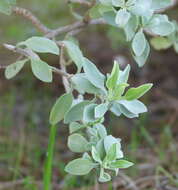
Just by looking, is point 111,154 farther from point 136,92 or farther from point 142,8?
point 142,8

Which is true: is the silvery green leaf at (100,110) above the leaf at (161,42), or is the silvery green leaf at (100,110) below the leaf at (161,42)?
above

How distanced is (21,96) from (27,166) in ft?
2.04

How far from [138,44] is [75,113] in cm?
18

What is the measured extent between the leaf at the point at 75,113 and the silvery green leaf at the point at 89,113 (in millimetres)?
46

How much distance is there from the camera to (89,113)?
80 centimetres

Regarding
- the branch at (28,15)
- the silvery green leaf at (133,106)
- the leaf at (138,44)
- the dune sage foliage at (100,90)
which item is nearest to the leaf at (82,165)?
the dune sage foliage at (100,90)

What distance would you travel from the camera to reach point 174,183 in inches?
51.4

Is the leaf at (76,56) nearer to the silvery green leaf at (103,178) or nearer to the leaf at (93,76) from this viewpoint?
the leaf at (93,76)

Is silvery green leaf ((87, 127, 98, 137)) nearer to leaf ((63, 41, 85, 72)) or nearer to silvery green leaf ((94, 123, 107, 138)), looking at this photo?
silvery green leaf ((94, 123, 107, 138))

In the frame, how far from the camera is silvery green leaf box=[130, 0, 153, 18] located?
0.84m

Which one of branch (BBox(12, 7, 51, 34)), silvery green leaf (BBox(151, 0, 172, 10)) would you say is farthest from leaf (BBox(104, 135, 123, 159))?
branch (BBox(12, 7, 51, 34))

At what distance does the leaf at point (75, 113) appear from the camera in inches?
33.6

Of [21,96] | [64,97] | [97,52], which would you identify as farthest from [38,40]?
[97,52]

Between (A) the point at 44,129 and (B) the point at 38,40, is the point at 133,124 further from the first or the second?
(B) the point at 38,40
